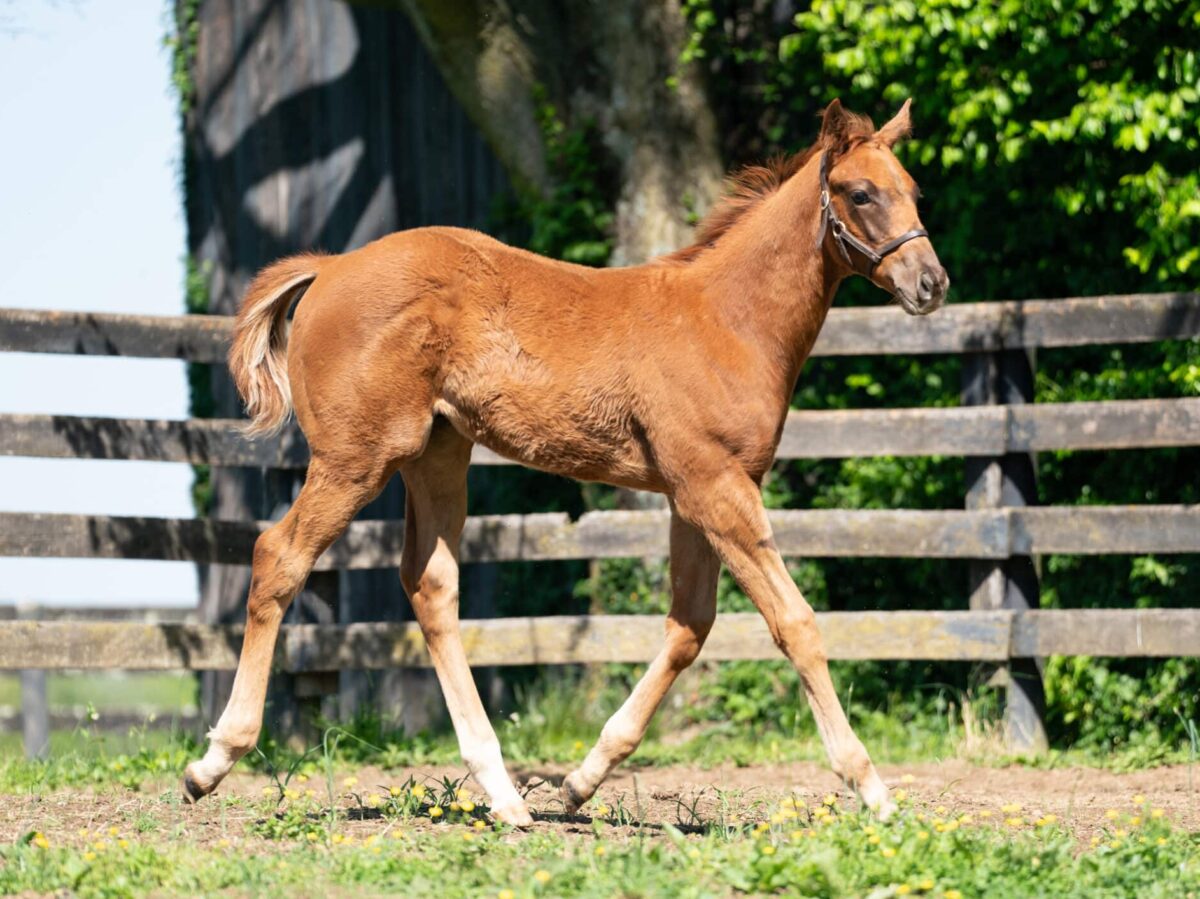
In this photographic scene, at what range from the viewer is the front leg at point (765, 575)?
4562mm

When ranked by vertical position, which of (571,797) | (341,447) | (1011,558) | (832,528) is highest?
(341,447)

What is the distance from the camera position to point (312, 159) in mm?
11336

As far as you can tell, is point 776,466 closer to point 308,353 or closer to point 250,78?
point 308,353

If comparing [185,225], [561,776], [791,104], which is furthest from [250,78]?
[561,776]

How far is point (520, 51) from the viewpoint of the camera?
28.3ft

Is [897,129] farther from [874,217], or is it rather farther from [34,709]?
[34,709]

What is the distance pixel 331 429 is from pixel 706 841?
1849 millimetres

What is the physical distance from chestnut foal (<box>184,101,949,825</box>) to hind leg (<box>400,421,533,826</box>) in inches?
0.7

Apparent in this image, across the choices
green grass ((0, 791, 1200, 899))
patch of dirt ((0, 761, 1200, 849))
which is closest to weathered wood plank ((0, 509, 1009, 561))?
patch of dirt ((0, 761, 1200, 849))

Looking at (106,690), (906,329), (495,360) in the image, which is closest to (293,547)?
(495,360)

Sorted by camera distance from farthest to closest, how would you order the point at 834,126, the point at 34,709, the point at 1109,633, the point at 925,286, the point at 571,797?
the point at 34,709 < the point at 1109,633 < the point at 571,797 < the point at 834,126 < the point at 925,286

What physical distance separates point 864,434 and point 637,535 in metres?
1.24

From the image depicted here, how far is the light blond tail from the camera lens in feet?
16.9

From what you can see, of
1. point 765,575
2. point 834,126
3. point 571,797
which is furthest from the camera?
point 571,797
